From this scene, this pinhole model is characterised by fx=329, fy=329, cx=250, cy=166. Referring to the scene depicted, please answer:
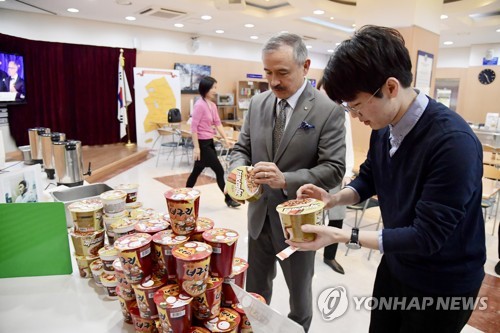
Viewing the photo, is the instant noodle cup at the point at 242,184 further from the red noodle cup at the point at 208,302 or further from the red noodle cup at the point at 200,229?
the red noodle cup at the point at 208,302

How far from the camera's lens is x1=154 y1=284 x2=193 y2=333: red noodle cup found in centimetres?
92

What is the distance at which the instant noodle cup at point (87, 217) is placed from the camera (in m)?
1.33

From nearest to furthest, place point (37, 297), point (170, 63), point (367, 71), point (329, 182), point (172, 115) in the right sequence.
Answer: point (367, 71) → point (37, 297) → point (329, 182) → point (172, 115) → point (170, 63)

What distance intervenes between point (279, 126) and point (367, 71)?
746 millimetres

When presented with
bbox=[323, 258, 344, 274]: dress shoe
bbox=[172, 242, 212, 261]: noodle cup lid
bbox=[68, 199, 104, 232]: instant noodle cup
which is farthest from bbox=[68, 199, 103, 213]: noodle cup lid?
bbox=[323, 258, 344, 274]: dress shoe

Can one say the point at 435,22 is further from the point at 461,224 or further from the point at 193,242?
the point at 193,242

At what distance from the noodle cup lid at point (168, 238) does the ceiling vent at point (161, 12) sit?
6148 millimetres

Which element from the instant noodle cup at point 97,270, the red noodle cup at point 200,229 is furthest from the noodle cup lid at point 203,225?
the instant noodle cup at point 97,270

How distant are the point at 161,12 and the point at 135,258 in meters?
6.63

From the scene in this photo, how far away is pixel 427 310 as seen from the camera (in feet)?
3.53

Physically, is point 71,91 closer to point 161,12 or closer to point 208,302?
point 161,12

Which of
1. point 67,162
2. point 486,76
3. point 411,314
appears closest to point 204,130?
point 67,162

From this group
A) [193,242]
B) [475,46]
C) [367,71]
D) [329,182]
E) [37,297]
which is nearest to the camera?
[367,71]

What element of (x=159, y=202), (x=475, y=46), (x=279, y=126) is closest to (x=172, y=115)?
(x=159, y=202)
